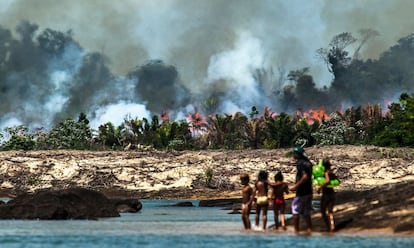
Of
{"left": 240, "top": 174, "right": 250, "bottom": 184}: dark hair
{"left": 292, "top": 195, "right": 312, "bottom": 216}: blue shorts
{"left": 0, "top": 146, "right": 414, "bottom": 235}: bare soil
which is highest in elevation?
{"left": 0, "top": 146, "right": 414, "bottom": 235}: bare soil

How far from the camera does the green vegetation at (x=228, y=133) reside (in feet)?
482

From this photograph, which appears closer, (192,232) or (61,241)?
(61,241)

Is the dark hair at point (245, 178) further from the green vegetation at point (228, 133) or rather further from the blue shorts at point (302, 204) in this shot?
the green vegetation at point (228, 133)

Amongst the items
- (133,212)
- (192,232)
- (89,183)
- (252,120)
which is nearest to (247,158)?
(89,183)

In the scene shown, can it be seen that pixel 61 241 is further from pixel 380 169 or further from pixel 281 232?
pixel 380 169

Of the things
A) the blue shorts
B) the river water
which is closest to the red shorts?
the river water

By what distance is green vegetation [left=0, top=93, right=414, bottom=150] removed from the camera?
482 ft

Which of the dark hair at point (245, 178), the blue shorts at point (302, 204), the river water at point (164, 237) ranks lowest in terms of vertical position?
the river water at point (164, 237)

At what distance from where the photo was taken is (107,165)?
423 feet

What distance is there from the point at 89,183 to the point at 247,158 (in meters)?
19.2

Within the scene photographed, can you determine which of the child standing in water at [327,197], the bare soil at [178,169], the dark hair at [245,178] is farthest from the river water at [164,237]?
the bare soil at [178,169]

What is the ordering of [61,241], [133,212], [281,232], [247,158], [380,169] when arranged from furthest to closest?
[247,158] → [380,169] → [133,212] → [281,232] → [61,241]

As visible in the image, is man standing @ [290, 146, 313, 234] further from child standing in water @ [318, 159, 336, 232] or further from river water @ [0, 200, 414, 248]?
river water @ [0, 200, 414, 248]

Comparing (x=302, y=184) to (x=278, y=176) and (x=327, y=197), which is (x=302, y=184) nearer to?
(x=327, y=197)
